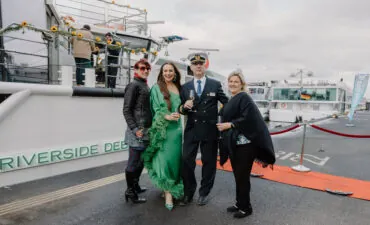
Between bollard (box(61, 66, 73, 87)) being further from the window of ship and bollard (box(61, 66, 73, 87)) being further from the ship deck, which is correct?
the window of ship

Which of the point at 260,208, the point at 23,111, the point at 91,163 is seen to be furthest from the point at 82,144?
the point at 260,208

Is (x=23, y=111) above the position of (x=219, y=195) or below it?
above

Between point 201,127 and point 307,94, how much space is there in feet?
101

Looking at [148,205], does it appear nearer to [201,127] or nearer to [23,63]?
[201,127]

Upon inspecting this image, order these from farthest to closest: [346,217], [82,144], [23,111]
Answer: [82,144] → [23,111] → [346,217]

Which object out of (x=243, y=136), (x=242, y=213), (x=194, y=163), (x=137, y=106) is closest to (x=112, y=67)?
(x=137, y=106)

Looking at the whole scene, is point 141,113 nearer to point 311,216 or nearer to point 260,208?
point 260,208

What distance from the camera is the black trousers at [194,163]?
310 centimetres

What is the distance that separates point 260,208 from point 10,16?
17.5 feet

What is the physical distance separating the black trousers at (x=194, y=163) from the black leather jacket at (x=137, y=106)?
1.96 ft

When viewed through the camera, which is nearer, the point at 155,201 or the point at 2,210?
the point at 2,210

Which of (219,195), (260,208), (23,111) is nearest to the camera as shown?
(260,208)

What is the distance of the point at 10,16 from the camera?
15.0ft

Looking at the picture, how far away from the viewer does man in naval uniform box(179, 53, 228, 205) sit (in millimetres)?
3078
